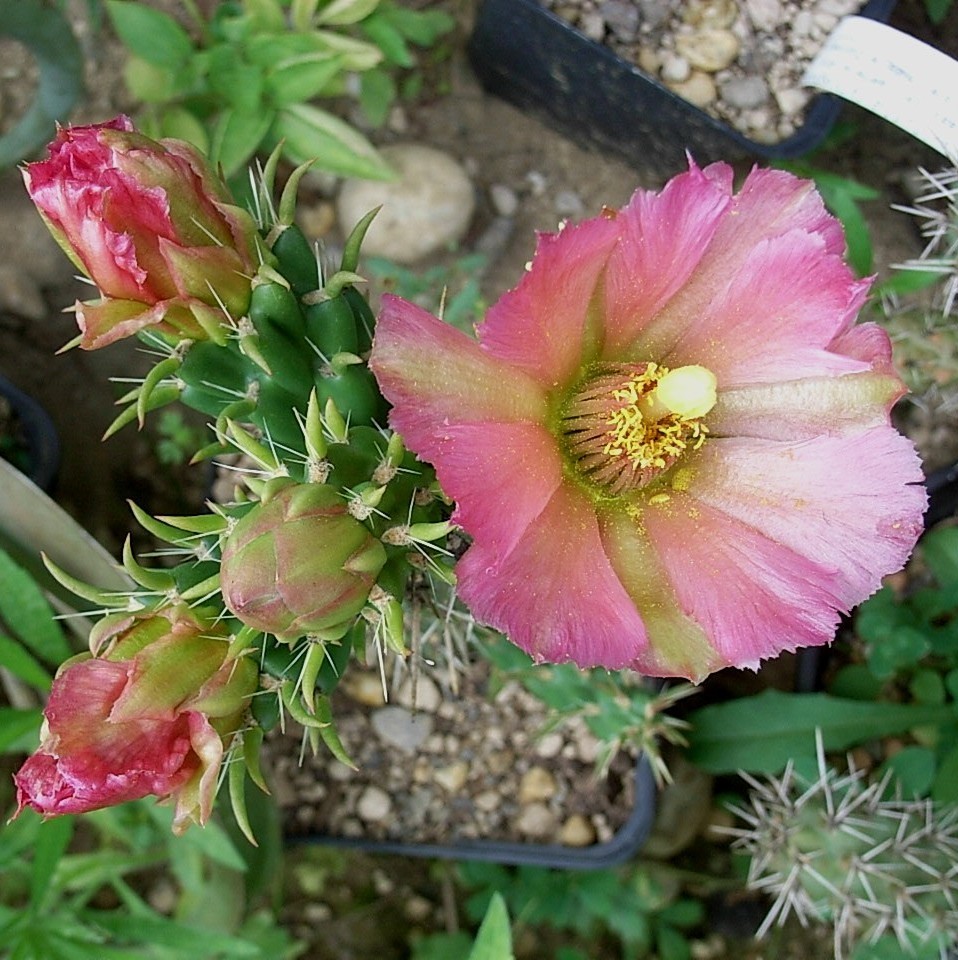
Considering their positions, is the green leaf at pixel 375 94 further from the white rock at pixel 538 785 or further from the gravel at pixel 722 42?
the white rock at pixel 538 785

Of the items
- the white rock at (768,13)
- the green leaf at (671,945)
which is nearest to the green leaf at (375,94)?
the white rock at (768,13)

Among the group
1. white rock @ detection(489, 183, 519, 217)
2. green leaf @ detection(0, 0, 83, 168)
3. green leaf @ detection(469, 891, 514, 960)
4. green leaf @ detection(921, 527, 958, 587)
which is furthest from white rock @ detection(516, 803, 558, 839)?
green leaf @ detection(0, 0, 83, 168)

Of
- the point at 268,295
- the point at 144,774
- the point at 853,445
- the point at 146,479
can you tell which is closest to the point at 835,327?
the point at 853,445

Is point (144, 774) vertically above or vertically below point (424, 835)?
above

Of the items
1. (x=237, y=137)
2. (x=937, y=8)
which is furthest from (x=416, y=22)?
(x=937, y=8)

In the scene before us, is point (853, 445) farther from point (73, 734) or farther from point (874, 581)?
point (73, 734)

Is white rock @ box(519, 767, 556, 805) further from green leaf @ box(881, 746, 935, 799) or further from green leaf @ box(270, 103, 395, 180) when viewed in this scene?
green leaf @ box(270, 103, 395, 180)
